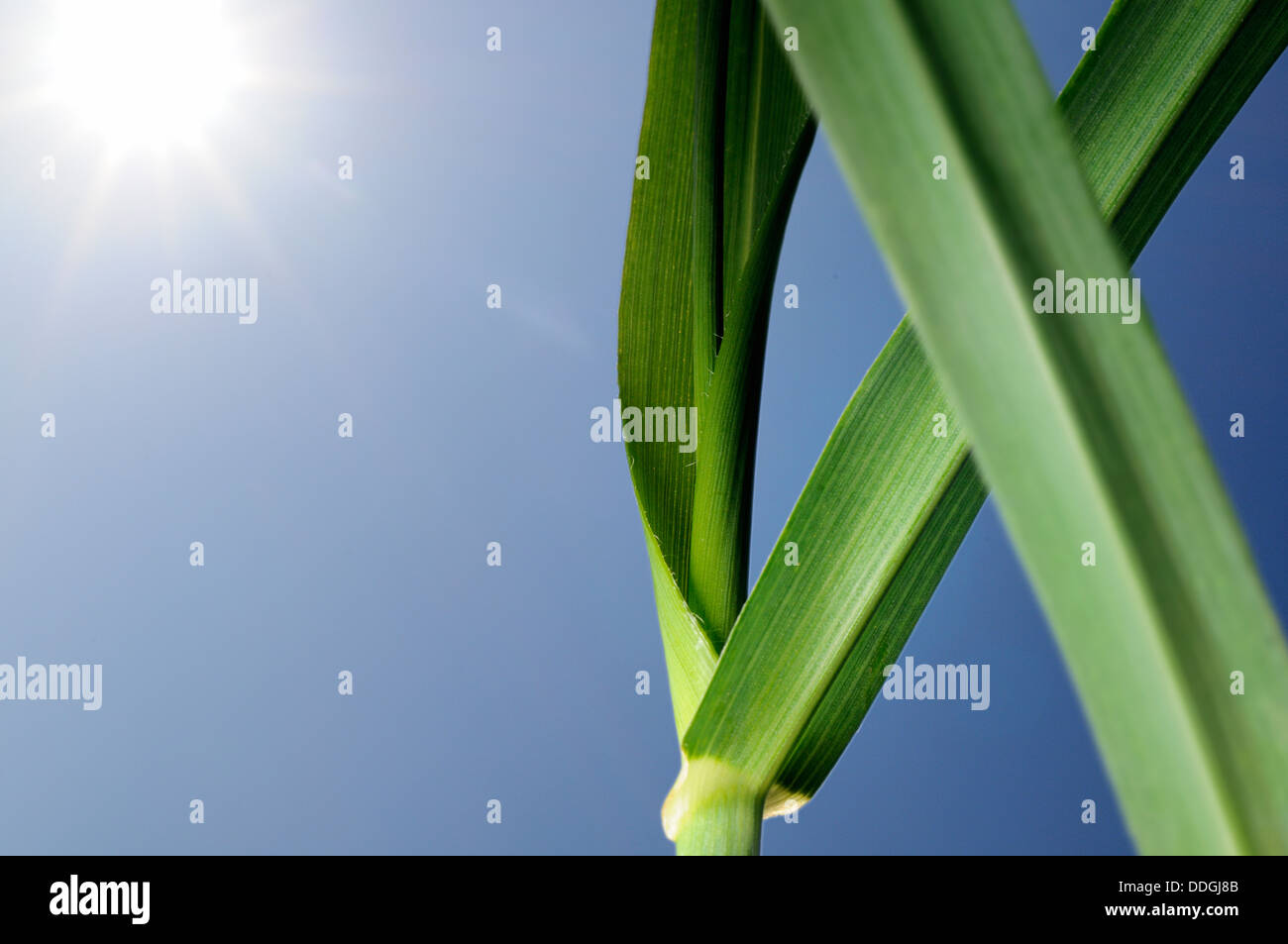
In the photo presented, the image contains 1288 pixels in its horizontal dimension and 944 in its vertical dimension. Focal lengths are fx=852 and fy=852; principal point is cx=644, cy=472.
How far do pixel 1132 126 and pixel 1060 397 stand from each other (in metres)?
0.18

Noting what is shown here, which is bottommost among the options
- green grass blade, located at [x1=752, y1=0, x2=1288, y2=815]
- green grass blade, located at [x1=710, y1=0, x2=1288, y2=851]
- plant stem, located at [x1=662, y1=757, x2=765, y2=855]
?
plant stem, located at [x1=662, y1=757, x2=765, y2=855]

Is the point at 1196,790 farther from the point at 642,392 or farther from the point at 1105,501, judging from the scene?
the point at 642,392

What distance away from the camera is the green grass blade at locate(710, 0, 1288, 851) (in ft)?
0.18

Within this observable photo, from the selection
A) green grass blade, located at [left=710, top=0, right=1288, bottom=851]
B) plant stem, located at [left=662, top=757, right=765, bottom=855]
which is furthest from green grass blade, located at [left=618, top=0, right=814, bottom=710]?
green grass blade, located at [left=710, top=0, right=1288, bottom=851]

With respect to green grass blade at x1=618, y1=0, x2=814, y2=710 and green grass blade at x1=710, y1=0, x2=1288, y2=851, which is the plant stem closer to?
green grass blade at x1=618, y1=0, x2=814, y2=710

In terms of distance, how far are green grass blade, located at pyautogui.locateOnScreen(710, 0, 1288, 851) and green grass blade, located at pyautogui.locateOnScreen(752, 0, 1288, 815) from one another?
15 cm

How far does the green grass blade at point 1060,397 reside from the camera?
6 centimetres

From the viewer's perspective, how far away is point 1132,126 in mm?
194

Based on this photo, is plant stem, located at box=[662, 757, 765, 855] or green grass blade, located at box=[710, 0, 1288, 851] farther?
plant stem, located at box=[662, 757, 765, 855]

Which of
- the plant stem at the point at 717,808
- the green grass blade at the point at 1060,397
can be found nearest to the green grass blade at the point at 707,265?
the plant stem at the point at 717,808

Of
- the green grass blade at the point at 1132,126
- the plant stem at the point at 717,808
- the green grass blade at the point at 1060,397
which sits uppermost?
the green grass blade at the point at 1132,126

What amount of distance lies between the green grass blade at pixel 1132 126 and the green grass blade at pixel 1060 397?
15 cm

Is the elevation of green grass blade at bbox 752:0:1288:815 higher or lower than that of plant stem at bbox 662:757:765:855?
higher

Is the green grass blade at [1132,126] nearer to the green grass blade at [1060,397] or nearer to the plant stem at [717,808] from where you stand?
the plant stem at [717,808]
